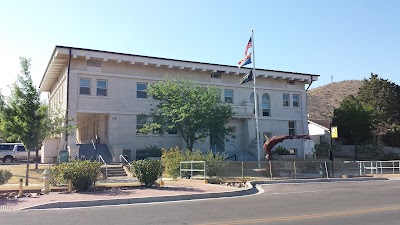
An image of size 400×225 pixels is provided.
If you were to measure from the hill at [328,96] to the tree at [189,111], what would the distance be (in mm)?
64970

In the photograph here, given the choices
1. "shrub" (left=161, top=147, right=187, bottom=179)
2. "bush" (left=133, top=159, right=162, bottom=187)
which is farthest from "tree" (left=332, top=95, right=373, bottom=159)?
"bush" (left=133, top=159, right=162, bottom=187)

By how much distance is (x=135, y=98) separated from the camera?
33562 millimetres

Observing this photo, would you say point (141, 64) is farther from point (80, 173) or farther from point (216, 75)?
point (80, 173)

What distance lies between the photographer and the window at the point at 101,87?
32253 millimetres

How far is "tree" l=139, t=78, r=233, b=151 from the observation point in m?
28.5

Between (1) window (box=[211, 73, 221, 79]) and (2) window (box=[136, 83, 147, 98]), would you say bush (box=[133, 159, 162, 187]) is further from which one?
(1) window (box=[211, 73, 221, 79])

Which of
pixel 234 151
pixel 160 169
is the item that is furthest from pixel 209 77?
pixel 160 169

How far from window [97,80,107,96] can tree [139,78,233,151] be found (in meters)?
4.19

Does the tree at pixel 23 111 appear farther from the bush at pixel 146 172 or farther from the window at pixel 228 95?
the window at pixel 228 95

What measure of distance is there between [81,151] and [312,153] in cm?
2236

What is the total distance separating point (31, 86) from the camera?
19.4 m

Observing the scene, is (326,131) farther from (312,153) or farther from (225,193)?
(225,193)

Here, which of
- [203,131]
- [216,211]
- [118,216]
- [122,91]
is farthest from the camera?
[122,91]

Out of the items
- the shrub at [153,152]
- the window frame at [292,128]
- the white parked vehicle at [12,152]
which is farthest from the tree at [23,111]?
the window frame at [292,128]
